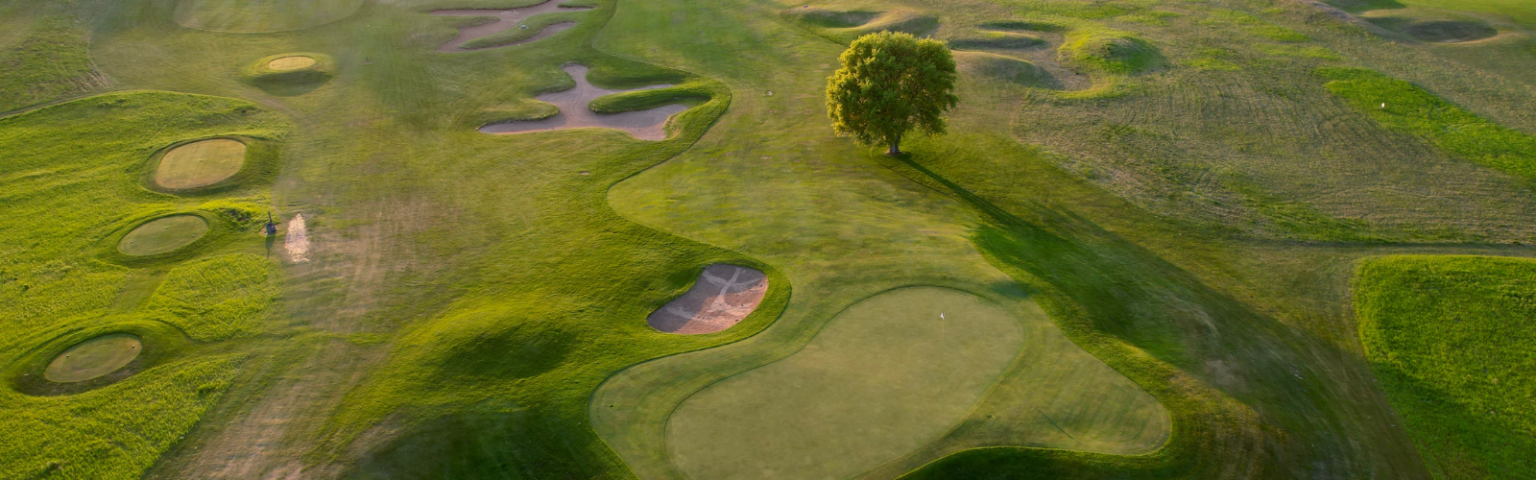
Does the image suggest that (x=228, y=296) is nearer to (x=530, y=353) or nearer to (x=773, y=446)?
(x=530, y=353)

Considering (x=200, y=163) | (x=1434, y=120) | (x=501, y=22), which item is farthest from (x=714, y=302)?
(x=1434, y=120)

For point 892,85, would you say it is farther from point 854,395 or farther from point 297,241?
point 297,241

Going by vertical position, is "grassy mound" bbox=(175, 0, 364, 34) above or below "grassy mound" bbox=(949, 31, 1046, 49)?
above

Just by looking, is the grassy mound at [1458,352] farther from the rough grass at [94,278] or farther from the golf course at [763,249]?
the rough grass at [94,278]

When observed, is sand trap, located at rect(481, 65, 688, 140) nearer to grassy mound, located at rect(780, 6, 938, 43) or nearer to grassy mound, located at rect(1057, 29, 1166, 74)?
grassy mound, located at rect(780, 6, 938, 43)

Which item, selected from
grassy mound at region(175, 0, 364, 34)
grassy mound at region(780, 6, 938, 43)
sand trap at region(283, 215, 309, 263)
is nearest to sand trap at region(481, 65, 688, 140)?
sand trap at region(283, 215, 309, 263)

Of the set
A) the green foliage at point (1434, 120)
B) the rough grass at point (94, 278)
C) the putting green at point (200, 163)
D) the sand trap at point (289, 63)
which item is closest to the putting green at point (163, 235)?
the rough grass at point (94, 278)
